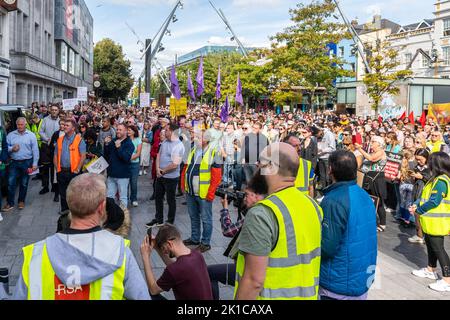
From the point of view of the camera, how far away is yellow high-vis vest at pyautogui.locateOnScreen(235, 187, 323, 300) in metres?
2.68

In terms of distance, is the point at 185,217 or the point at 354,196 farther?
the point at 185,217

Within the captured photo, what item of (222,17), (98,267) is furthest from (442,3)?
(98,267)

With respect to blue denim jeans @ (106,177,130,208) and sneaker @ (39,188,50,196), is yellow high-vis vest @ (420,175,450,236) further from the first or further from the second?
sneaker @ (39,188,50,196)

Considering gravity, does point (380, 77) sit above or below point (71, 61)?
below

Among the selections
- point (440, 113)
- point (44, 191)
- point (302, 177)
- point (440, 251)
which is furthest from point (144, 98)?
point (440, 251)

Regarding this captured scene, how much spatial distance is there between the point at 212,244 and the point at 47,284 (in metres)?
5.05

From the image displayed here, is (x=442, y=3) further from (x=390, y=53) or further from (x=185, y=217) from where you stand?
(x=185, y=217)

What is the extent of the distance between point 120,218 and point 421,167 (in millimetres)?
6239

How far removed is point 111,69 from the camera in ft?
250

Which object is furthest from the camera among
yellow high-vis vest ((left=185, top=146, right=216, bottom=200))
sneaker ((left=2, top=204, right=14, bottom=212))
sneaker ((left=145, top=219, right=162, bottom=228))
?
sneaker ((left=2, top=204, right=14, bottom=212))

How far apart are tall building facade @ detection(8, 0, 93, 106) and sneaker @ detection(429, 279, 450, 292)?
27816 mm

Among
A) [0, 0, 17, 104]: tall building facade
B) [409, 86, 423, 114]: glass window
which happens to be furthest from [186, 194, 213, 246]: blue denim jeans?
[409, 86, 423, 114]: glass window

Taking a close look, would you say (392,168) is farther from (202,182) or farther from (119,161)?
(119,161)

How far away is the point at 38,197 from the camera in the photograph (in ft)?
34.8
